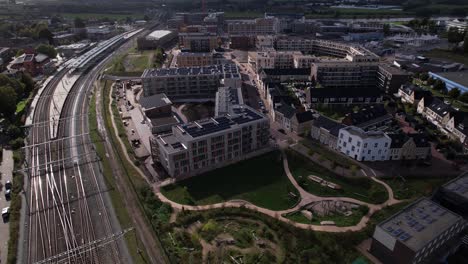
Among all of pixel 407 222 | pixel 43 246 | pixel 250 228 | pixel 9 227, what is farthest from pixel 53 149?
pixel 407 222

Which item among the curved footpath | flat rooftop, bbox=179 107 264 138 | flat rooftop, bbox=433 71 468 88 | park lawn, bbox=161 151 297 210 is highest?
flat rooftop, bbox=433 71 468 88

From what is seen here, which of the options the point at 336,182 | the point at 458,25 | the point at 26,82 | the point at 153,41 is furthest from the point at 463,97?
the point at 153,41

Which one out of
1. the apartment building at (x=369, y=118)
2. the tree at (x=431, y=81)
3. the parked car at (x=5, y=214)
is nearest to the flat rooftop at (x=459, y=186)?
the apartment building at (x=369, y=118)

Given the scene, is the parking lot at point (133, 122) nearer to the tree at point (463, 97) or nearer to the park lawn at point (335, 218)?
the park lawn at point (335, 218)

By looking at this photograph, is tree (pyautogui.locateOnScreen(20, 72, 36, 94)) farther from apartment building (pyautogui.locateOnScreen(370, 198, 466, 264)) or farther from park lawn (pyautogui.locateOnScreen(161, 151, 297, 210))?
apartment building (pyautogui.locateOnScreen(370, 198, 466, 264))

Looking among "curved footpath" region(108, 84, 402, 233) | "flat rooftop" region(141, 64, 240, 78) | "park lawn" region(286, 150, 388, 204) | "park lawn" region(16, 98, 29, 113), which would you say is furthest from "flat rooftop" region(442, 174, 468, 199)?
"park lawn" region(16, 98, 29, 113)
